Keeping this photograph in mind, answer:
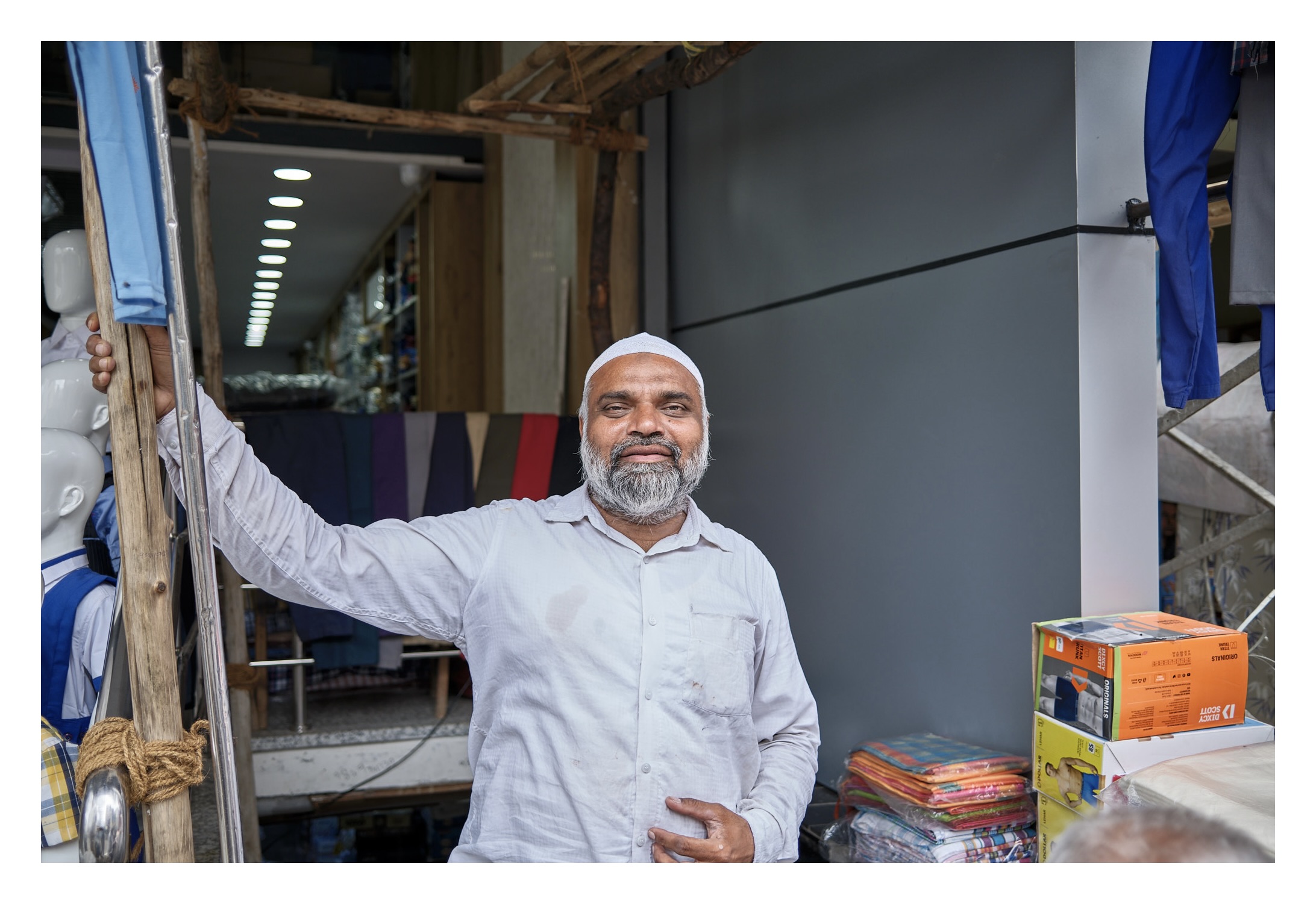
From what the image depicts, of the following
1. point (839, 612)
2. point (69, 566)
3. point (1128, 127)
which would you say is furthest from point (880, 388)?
point (69, 566)

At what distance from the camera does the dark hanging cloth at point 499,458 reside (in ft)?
11.8

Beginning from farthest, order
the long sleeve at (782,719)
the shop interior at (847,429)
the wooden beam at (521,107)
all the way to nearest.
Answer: the wooden beam at (521,107) → the shop interior at (847,429) → the long sleeve at (782,719)

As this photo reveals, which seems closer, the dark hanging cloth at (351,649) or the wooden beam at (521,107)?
the wooden beam at (521,107)

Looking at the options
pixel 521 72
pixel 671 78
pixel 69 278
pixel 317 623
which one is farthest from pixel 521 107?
pixel 317 623

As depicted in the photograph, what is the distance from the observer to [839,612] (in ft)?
10.4

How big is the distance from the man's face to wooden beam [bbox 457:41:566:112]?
1.55m

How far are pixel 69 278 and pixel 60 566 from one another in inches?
22.6

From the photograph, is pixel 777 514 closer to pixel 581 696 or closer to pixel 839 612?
pixel 839 612

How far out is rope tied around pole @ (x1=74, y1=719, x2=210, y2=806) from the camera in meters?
1.15

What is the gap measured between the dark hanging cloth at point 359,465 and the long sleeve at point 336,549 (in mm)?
1775

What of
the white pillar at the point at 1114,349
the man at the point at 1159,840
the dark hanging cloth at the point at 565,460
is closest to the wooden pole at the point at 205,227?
the dark hanging cloth at the point at 565,460

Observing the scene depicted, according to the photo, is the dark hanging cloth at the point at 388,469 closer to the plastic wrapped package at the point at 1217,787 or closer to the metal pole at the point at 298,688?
the metal pole at the point at 298,688
